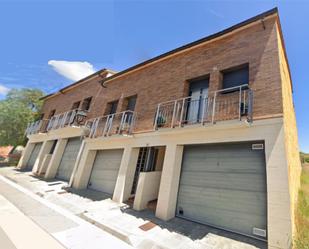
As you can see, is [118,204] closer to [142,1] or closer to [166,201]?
[166,201]

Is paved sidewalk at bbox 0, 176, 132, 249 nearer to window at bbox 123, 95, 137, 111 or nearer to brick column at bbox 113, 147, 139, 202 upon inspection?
brick column at bbox 113, 147, 139, 202

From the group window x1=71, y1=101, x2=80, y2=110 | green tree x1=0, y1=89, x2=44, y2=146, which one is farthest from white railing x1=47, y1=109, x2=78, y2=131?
green tree x1=0, y1=89, x2=44, y2=146

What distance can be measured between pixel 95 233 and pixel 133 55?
369 inches

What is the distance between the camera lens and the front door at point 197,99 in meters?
6.40

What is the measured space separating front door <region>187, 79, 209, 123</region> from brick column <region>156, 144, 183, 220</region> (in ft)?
4.26

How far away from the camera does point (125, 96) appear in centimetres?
966

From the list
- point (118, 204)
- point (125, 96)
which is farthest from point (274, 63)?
point (118, 204)

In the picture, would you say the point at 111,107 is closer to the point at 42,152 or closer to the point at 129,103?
the point at 129,103

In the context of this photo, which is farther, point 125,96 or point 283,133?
point 125,96

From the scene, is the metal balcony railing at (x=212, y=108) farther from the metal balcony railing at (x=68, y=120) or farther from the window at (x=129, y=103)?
the metal balcony railing at (x=68, y=120)

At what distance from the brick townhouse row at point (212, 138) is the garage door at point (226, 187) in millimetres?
26

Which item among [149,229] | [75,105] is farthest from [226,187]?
[75,105]

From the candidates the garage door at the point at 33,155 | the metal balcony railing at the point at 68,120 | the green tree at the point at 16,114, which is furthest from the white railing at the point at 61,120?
the green tree at the point at 16,114

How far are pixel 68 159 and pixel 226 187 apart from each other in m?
10.8
